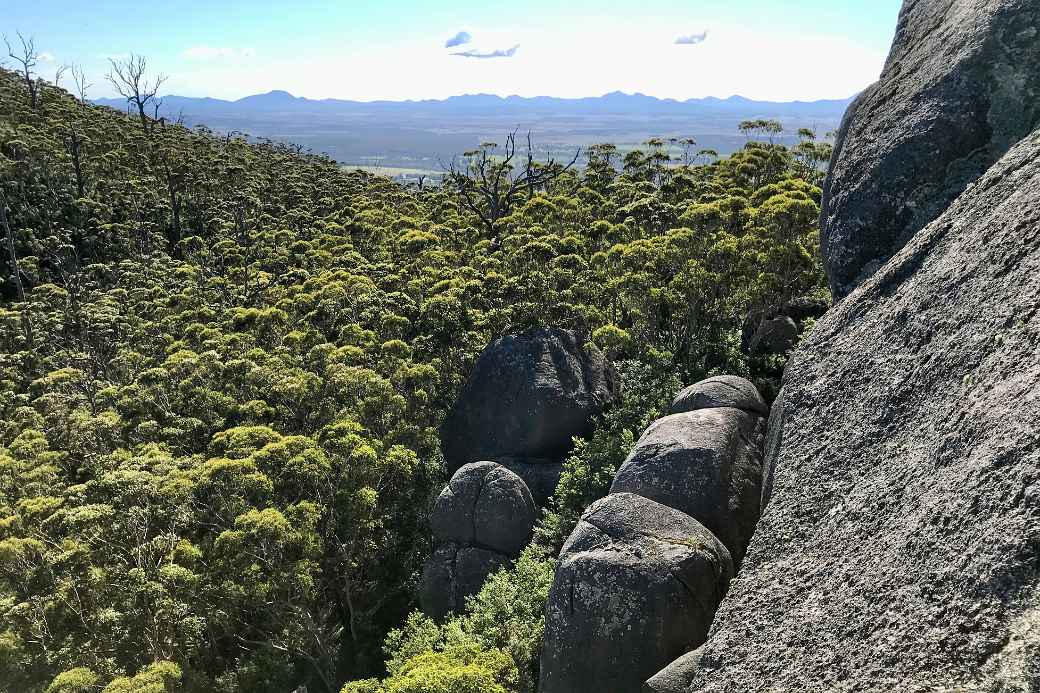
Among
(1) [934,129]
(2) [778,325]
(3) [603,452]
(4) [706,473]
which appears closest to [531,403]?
(3) [603,452]

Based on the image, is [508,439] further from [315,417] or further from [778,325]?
[778,325]

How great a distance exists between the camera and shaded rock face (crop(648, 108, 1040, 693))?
17.5 ft

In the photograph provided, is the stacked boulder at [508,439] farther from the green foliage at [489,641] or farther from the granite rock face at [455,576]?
the green foliage at [489,641]

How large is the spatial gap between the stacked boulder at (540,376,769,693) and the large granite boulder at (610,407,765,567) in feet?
0.09

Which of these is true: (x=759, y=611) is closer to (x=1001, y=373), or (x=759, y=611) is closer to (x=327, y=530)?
(x=1001, y=373)

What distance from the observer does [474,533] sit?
24.4 m

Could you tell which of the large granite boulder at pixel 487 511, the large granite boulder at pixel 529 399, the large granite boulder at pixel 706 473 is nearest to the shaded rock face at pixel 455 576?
the large granite boulder at pixel 487 511

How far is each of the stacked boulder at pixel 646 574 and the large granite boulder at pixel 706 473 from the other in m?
0.03

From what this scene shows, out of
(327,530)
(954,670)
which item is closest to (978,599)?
(954,670)

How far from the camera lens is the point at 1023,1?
399 inches

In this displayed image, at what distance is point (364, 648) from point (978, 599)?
24.7m

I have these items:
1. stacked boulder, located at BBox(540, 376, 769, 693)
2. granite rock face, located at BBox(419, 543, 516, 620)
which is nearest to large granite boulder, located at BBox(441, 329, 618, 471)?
granite rock face, located at BBox(419, 543, 516, 620)

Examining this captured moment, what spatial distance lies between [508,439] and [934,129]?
21511mm

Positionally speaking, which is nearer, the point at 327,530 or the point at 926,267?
the point at 926,267
